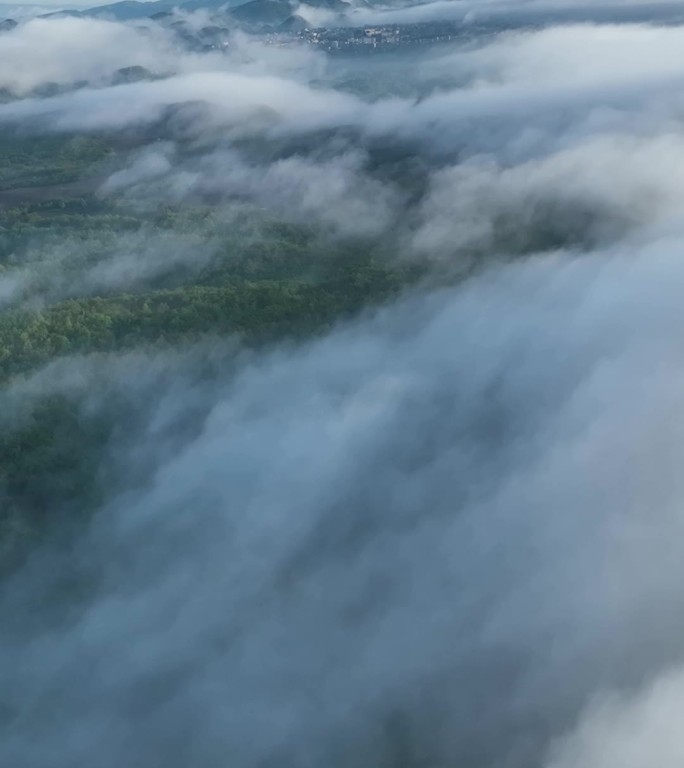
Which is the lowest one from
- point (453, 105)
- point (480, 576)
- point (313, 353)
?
point (480, 576)

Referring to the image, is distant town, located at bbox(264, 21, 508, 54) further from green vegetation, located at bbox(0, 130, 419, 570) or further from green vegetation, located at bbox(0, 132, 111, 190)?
green vegetation, located at bbox(0, 130, 419, 570)

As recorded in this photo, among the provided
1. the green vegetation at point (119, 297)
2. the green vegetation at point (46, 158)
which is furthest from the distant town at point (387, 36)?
the green vegetation at point (119, 297)

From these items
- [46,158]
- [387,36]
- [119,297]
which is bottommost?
[119,297]

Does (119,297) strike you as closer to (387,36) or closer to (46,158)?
(46,158)

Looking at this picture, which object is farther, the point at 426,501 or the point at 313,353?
the point at 313,353

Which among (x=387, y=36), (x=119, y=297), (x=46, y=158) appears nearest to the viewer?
(x=119, y=297)

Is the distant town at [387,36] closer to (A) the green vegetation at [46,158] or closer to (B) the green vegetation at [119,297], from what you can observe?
(A) the green vegetation at [46,158]

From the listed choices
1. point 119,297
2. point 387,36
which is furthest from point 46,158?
point 387,36

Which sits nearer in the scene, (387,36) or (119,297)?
(119,297)

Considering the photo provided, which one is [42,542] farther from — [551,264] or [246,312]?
[551,264]

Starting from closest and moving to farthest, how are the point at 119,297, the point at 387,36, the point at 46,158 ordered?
the point at 119,297 → the point at 46,158 → the point at 387,36

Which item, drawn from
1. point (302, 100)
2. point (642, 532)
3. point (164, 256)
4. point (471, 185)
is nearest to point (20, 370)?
point (164, 256)
